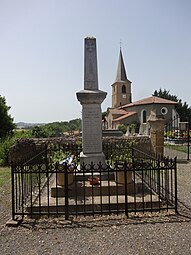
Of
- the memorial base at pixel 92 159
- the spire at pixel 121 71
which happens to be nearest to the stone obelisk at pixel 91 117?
the memorial base at pixel 92 159

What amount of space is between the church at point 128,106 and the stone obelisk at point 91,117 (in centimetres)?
3400

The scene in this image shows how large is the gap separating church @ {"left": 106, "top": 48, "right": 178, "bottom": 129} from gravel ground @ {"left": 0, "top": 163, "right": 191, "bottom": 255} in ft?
121

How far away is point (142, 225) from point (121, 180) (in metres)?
1.76

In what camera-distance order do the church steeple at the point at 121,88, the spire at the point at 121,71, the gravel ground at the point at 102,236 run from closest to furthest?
the gravel ground at the point at 102,236, the church steeple at the point at 121,88, the spire at the point at 121,71

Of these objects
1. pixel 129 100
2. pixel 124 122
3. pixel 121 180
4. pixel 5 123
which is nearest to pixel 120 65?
pixel 129 100

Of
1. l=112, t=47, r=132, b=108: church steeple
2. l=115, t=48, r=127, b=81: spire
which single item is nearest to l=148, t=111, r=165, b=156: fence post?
l=112, t=47, r=132, b=108: church steeple

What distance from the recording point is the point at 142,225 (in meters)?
4.66

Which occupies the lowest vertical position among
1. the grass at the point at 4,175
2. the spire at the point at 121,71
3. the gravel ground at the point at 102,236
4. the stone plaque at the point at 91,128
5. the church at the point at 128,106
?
the grass at the point at 4,175

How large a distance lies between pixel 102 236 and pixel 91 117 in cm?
402

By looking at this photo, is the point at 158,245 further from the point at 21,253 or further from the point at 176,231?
the point at 21,253

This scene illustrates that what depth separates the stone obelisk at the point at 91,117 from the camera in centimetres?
749

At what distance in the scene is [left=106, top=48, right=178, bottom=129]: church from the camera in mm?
46125

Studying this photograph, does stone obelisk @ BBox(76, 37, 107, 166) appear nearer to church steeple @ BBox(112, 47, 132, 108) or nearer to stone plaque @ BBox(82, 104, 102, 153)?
stone plaque @ BBox(82, 104, 102, 153)

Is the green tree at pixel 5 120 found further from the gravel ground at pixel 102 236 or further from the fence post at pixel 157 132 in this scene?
the gravel ground at pixel 102 236
